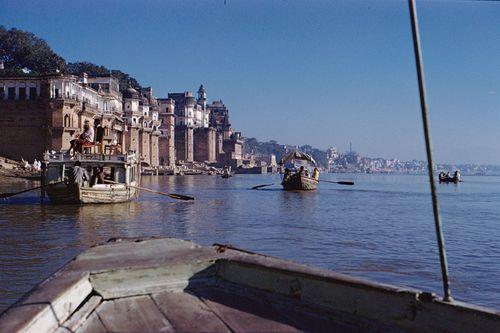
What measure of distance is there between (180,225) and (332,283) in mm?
14387

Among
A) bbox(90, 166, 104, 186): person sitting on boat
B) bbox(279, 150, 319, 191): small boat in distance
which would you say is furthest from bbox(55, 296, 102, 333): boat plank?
bbox(279, 150, 319, 191): small boat in distance

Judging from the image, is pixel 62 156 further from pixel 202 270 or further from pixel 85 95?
pixel 85 95

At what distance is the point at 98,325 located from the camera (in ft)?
10.0

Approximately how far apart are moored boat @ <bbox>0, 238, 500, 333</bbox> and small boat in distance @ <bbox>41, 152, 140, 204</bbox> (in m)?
18.4

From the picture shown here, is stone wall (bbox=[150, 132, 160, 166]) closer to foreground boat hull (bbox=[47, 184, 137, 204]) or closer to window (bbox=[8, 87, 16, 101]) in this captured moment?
window (bbox=[8, 87, 16, 101])

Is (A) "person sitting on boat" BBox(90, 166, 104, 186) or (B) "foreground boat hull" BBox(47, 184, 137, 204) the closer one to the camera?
(B) "foreground boat hull" BBox(47, 184, 137, 204)

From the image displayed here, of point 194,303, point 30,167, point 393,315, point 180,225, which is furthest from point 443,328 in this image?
point 30,167

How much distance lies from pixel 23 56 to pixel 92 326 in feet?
274

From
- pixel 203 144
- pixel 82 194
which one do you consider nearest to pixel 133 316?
pixel 82 194

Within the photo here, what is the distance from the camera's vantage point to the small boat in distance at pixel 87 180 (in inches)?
850

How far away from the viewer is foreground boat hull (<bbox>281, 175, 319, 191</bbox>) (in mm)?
40875

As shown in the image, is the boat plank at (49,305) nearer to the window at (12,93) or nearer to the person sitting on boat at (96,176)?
the person sitting on boat at (96,176)

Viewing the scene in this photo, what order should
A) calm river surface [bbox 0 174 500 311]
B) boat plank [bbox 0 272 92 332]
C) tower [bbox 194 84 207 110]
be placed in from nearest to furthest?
boat plank [bbox 0 272 92 332] < calm river surface [bbox 0 174 500 311] < tower [bbox 194 84 207 110]

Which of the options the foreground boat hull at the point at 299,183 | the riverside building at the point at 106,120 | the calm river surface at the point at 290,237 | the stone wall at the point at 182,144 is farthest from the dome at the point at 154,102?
the calm river surface at the point at 290,237
